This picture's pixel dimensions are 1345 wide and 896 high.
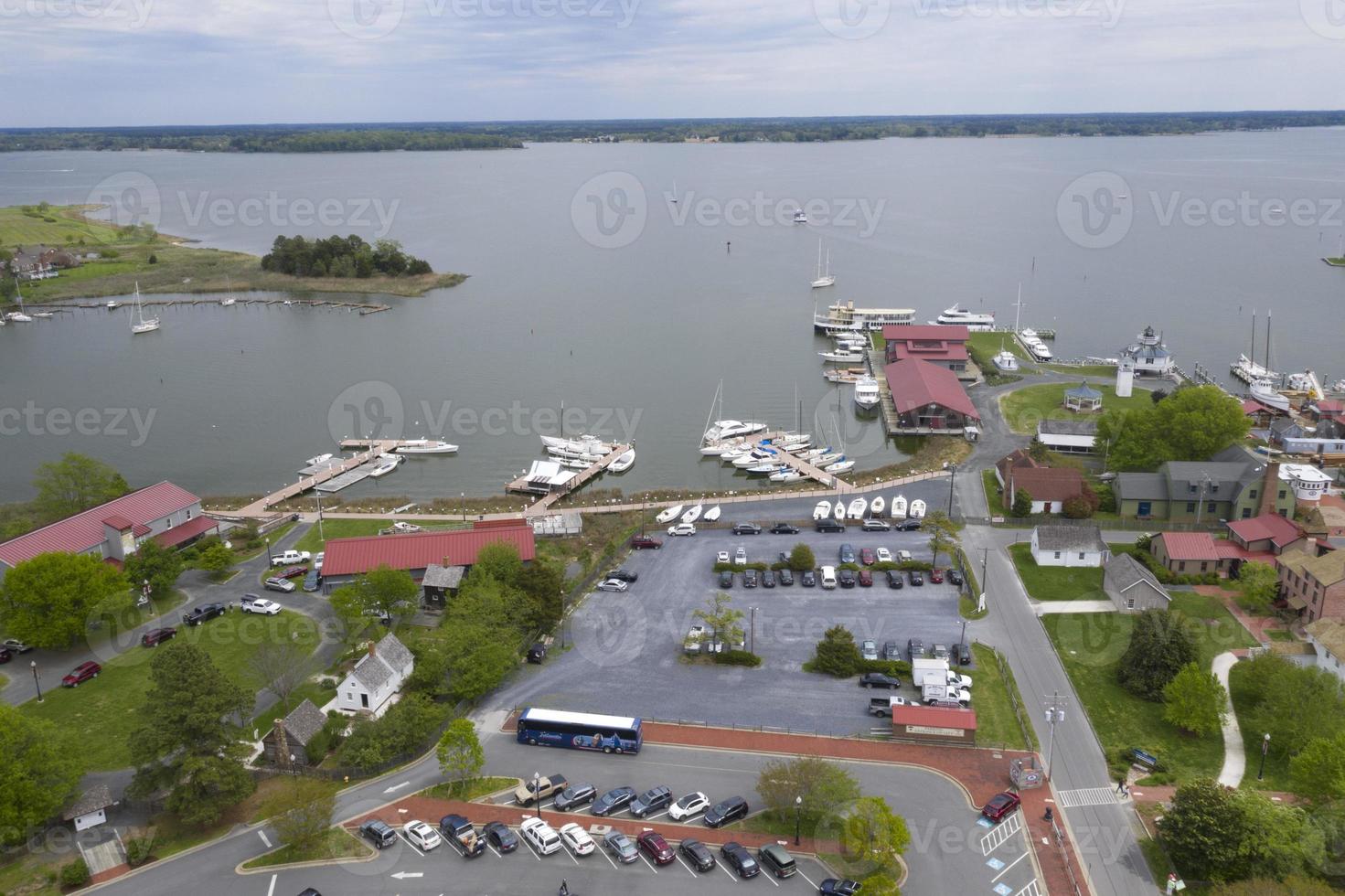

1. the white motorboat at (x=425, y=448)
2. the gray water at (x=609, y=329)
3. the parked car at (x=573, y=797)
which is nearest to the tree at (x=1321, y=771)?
the parked car at (x=573, y=797)

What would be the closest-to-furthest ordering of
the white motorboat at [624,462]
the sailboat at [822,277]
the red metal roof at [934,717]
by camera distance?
the red metal roof at [934,717], the white motorboat at [624,462], the sailboat at [822,277]

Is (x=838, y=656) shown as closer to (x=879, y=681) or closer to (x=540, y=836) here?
(x=879, y=681)

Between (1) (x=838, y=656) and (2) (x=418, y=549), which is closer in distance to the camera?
(1) (x=838, y=656)

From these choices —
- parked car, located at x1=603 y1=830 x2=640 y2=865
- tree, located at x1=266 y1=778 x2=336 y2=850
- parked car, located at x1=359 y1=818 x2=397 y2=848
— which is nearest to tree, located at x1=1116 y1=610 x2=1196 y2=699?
parked car, located at x1=603 y1=830 x2=640 y2=865

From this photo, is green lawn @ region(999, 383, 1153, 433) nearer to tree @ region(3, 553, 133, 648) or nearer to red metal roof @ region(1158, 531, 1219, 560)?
red metal roof @ region(1158, 531, 1219, 560)

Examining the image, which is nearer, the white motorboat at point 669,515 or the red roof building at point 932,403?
the white motorboat at point 669,515

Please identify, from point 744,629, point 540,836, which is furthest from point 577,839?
point 744,629

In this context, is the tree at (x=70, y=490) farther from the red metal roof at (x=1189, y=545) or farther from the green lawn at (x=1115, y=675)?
the red metal roof at (x=1189, y=545)
